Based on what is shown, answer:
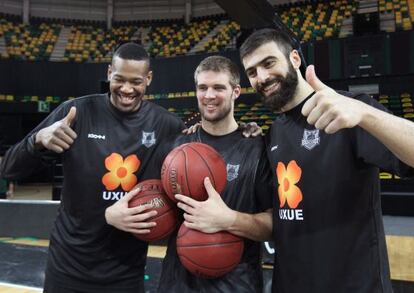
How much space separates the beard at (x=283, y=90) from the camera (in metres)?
1.75

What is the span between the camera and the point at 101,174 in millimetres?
2180

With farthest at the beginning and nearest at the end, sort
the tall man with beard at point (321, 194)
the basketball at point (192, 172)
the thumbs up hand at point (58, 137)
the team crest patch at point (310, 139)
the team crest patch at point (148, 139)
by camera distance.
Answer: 1. the team crest patch at point (148, 139)
2. the thumbs up hand at point (58, 137)
3. the basketball at point (192, 172)
4. the team crest patch at point (310, 139)
5. the tall man with beard at point (321, 194)

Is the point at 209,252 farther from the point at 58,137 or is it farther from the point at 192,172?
the point at 58,137

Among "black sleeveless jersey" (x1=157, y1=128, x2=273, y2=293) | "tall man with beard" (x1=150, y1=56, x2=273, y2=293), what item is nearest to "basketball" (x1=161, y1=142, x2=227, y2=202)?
"tall man with beard" (x1=150, y1=56, x2=273, y2=293)

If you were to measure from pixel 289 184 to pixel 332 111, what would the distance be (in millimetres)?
554

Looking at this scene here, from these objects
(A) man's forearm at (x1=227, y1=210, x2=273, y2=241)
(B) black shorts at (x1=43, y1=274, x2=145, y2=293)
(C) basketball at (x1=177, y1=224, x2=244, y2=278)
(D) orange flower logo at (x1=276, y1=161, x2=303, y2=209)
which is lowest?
(B) black shorts at (x1=43, y1=274, x2=145, y2=293)

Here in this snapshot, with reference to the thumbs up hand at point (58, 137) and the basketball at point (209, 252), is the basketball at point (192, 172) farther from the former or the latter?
the thumbs up hand at point (58, 137)

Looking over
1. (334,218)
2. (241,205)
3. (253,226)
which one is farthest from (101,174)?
(334,218)

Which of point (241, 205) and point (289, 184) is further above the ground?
point (289, 184)

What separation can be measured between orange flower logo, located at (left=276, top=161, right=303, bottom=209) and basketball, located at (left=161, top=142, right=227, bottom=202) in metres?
0.27

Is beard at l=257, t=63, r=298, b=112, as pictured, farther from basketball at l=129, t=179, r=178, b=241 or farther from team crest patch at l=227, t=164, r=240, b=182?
basketball at l=129, t=179, r=178, b=241

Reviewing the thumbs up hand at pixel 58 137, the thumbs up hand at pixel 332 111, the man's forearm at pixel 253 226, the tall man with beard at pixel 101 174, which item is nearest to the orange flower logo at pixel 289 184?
the man's forearm at pixel 253 226

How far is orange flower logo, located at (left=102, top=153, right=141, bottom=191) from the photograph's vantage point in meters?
2.17

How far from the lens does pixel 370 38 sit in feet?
35.6
